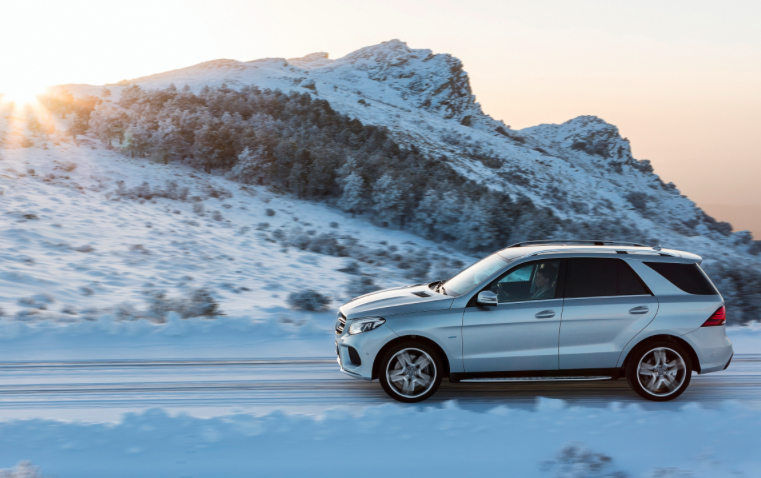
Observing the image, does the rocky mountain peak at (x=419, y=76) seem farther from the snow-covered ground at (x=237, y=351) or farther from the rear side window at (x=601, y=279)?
the rear side window at (x=601, y=279)

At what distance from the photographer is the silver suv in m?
5.50

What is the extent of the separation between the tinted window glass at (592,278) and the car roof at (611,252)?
0.12 metres

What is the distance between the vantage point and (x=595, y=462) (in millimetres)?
4082

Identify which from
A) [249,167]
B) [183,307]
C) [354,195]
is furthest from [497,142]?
[183,307]

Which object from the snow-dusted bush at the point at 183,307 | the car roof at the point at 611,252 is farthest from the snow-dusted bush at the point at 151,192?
the car roof at the point at 611,252

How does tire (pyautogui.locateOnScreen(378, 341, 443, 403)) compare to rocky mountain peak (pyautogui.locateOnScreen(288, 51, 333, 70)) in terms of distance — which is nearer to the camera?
tire (pyautogui.locateOnScreen(378, 341, 443, 403))

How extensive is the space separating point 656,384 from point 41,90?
4130 centimetres

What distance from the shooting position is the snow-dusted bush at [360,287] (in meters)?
11.3

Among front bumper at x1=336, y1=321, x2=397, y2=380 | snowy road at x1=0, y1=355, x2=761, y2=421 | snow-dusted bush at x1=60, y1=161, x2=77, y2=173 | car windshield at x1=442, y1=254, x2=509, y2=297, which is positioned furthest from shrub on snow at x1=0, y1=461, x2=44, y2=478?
snow-dusted bush at x1=60, y1=161, x2=77, y2=173

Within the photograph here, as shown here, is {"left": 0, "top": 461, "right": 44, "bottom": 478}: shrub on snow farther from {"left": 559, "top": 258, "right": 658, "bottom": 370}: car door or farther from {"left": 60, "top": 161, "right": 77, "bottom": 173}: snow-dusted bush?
{"left": 60, "top": 161, "right": 77, "bottom": 173}: snow-dusted bush

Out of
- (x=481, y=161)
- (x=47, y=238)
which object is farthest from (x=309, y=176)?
(x=481, y=161)

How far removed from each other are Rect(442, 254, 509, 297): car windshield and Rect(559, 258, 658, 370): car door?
78 cm

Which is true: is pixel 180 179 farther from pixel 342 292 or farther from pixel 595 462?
pixel 595 462

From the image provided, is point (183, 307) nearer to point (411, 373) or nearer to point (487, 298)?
point (411, 373)
